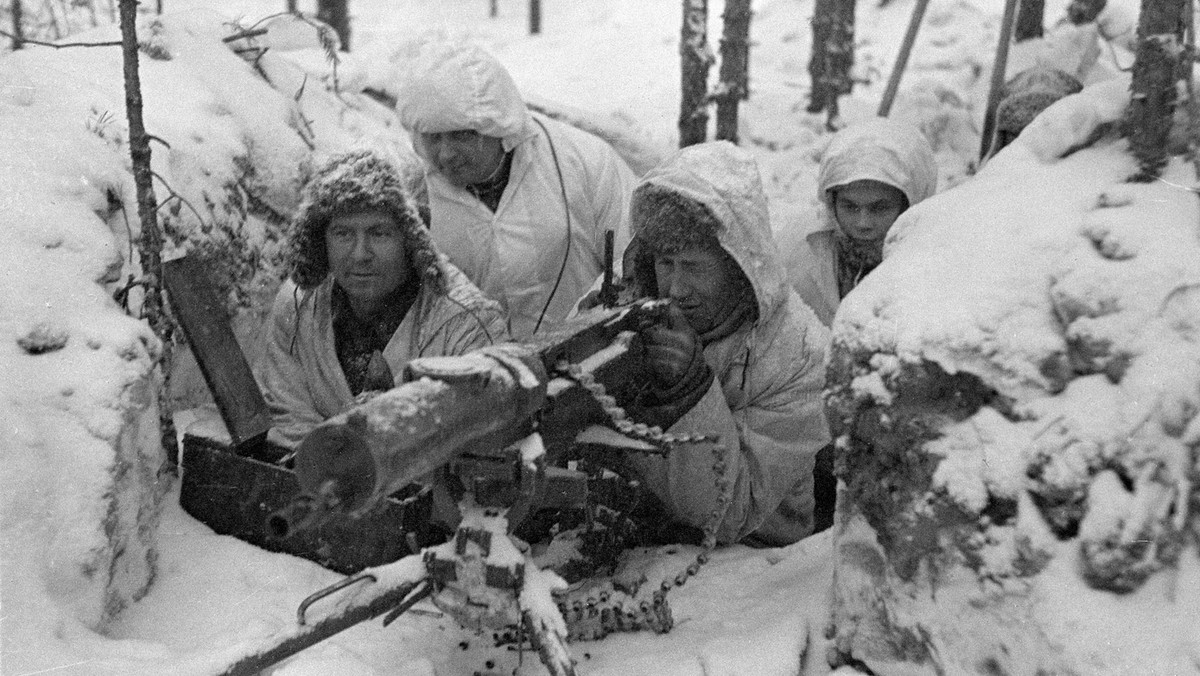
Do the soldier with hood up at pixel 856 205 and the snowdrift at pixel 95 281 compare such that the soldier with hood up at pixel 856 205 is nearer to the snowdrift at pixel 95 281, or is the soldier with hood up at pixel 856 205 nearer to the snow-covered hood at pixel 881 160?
the snow-covered hood at pixel 881 160

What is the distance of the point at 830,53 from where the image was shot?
11617 millimetres

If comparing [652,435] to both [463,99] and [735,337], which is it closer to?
[735,337]

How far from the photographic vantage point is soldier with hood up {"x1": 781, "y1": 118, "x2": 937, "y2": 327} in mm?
4340

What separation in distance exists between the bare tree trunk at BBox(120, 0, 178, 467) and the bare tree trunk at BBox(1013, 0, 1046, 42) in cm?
890

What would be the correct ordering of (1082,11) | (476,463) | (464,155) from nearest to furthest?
(476,463)
(464,155)
(1082,11)

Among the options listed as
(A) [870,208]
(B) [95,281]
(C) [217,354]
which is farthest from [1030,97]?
(B) [95,281]

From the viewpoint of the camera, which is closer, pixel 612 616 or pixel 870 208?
pixel 612 616

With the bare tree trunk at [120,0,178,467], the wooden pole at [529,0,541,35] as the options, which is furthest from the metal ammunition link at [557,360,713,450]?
the wooden pole at [529,0,541,35]

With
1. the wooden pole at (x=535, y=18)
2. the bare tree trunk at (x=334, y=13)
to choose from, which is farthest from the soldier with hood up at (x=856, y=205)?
the wooden pole at (x=535, y=18)

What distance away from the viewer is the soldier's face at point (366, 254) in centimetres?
338

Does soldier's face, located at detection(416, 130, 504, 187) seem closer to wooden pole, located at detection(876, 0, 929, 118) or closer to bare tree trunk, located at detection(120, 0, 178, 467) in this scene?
bare tree trunk, located at detection(120, 0, 178, 467)

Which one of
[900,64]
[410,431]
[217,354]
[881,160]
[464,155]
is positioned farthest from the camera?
[900,64]

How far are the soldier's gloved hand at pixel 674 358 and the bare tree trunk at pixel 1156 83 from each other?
48.3 inches

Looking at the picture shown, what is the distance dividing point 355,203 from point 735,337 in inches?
52.8
